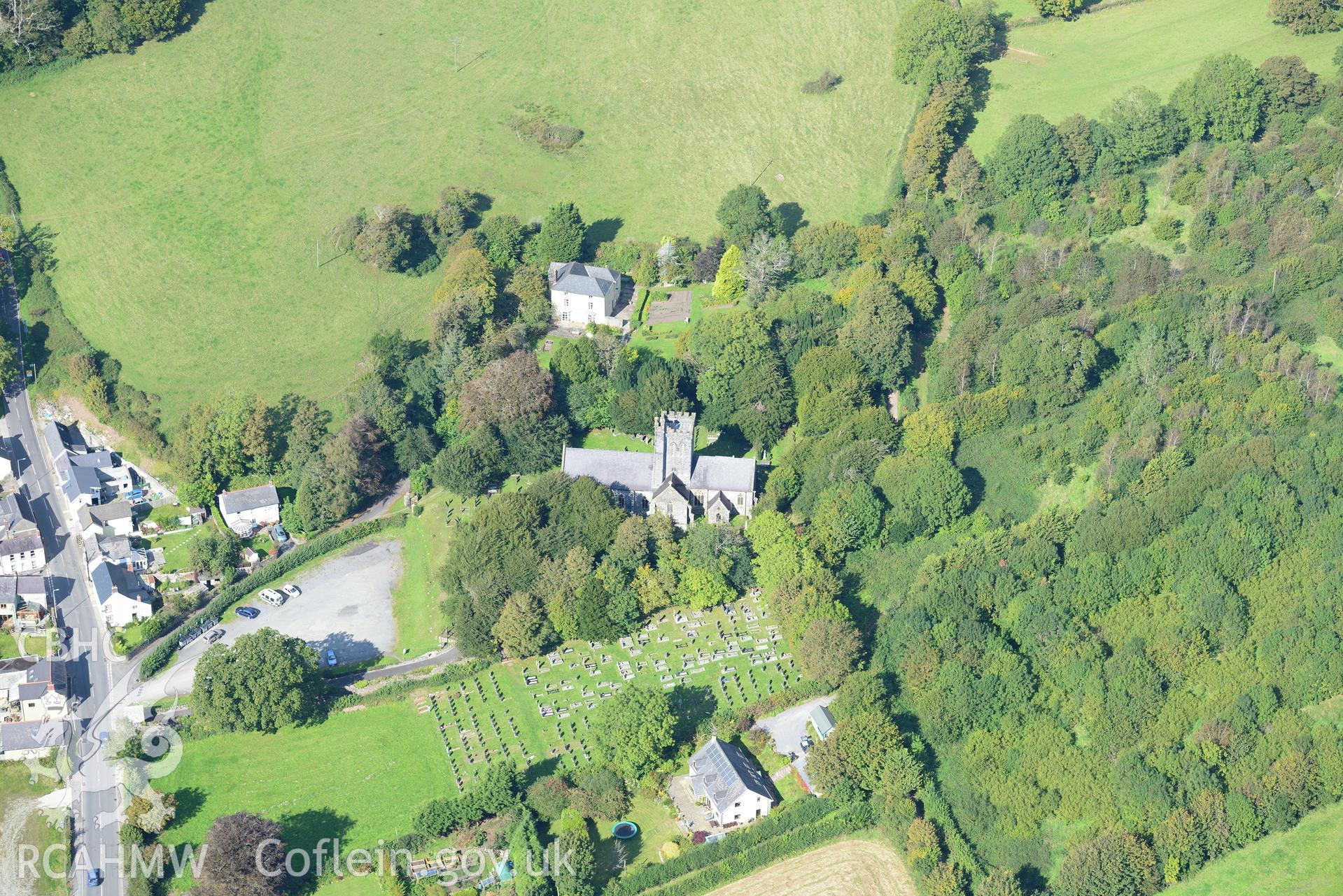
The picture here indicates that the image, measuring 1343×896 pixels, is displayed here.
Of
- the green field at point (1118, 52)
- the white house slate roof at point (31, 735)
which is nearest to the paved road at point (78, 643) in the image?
the white house slate roof at point (31, 735)

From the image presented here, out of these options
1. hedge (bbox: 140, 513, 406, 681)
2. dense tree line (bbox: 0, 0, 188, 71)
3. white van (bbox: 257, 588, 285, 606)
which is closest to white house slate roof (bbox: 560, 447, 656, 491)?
hedge (bbox: 140, 513, 406, 681)

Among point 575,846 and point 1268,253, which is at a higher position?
point 1268,253

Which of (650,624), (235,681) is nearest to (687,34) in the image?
(650,624)

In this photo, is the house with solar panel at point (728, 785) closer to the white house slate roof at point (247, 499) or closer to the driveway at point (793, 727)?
the driveway at point (793, 727)

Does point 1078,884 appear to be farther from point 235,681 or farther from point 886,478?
point 235,681

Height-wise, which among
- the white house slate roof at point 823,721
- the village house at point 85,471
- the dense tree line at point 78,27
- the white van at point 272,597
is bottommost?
the white van at point 272,597

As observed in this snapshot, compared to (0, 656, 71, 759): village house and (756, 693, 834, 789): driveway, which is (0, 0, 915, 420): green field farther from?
(756, 693, 834, 789): driveway
